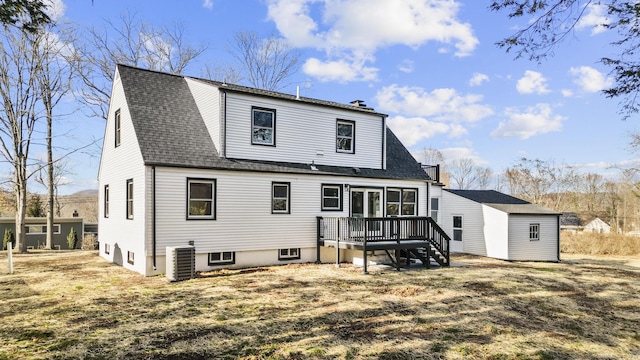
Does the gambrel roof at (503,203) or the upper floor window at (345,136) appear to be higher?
the upper floor window at (345,136)

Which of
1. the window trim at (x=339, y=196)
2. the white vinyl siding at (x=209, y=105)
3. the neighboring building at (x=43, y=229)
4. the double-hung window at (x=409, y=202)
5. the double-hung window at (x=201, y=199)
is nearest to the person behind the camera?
the double-hung window at (x=201, y=199)

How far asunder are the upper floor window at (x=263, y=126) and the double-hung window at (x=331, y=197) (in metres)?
2.67

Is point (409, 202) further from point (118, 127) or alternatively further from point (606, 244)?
point (606, 244)

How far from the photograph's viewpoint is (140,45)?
79.6 ft

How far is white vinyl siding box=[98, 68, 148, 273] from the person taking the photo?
37.6 ft

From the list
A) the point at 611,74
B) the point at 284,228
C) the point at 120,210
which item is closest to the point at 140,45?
the point at 120,210

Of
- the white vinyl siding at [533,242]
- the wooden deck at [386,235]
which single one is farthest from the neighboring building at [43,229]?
the white vinyl siding at [533,242]

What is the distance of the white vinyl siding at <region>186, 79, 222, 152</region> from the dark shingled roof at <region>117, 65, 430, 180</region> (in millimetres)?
183

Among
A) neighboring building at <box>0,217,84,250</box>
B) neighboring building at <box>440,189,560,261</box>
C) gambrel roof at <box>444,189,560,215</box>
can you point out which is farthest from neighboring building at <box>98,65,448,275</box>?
neighboring building at <box>0,217,84,250</box>

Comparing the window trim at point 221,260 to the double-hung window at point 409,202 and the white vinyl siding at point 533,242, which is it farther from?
the white vinyl siding at point 533,242

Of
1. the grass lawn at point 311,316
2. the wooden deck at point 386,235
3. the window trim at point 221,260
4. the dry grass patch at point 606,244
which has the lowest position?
the dry grass patch at point 606,244

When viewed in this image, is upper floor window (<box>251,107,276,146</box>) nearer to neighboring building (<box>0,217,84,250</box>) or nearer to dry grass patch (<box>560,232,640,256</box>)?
neighboring building (<box>0,217,84,250</box>)

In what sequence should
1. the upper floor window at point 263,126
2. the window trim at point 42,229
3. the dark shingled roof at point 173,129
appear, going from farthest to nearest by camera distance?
the window trim at point 42,229 → the upper floor window at point 263,126 → the dark shingled roof at point 173,129

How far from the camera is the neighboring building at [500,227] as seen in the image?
64.5 feet
